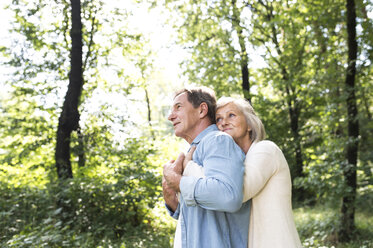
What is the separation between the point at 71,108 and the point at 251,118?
5900mm

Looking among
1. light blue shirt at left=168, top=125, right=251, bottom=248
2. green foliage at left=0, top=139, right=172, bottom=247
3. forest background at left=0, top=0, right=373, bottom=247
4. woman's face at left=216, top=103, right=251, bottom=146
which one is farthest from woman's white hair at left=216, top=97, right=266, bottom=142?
green foliage at left=0, top=139, right=172, bottom=247

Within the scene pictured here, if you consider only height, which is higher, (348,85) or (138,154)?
(348,85)

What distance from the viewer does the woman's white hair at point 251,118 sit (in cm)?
238

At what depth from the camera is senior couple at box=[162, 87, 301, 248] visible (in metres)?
1.79

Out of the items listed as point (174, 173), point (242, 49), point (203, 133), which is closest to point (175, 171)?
point (174, 173)

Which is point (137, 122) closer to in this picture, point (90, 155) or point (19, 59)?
point (90, 155)

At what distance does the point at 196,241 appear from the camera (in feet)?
6.30

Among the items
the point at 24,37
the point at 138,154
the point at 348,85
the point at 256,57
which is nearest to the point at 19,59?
the point at 24,37

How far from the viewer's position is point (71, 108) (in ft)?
24.7

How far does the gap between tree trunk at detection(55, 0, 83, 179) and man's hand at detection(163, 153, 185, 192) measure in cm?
580

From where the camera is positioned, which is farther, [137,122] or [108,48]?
[108,48]

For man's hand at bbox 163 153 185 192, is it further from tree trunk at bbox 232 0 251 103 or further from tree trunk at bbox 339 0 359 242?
tree trunk at bbox 232 0 251 103

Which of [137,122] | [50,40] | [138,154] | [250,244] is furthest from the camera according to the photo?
[50,40]

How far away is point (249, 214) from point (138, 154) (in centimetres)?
574
